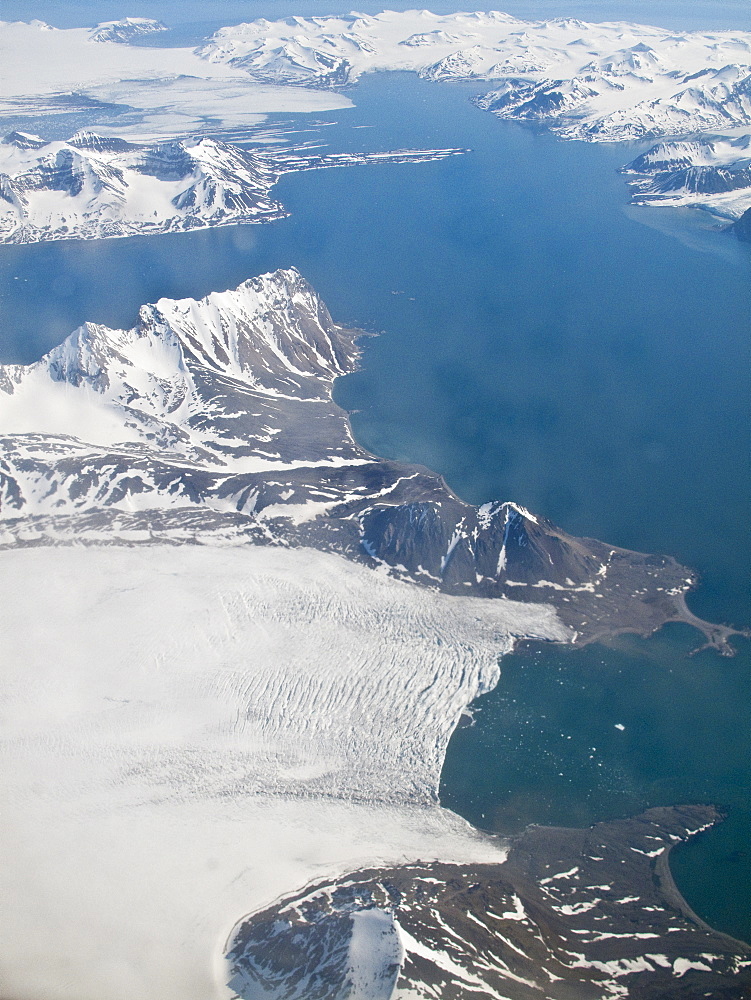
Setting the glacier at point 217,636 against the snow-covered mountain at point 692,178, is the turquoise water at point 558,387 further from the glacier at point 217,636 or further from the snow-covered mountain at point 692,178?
the snow-covered mountain at point 692,178

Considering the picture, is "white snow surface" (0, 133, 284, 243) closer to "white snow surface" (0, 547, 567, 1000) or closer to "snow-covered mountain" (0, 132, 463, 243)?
"snow-covered mountain" (0, 132, 463, 243)

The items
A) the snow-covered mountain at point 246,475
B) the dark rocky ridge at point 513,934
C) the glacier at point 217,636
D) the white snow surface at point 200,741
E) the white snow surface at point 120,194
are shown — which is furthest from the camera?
the white snow surface at point 120,194

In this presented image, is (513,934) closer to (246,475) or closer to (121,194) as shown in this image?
(246,475)

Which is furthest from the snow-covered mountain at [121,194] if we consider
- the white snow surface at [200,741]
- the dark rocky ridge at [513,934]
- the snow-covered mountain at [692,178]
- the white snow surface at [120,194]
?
the dark rocky ridge at [513,934]

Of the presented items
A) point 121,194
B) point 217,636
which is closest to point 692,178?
point 121,194

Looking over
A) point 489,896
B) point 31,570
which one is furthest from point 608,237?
point 489,896

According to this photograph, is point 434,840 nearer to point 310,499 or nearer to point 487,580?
point 487,580
